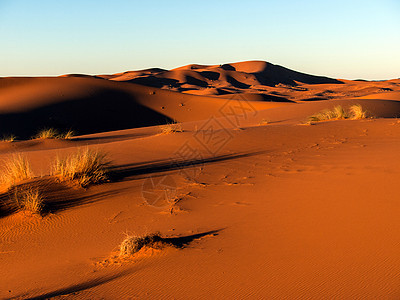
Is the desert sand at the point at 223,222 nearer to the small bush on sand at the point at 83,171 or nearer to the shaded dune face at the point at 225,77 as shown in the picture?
the small bush on sand at the point at 83,171

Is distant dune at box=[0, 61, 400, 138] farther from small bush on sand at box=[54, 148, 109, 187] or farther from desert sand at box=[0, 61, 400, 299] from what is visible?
small bush on sand at box=[54, 148, 109, 187]

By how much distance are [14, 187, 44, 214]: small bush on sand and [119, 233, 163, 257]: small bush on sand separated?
2148 mm

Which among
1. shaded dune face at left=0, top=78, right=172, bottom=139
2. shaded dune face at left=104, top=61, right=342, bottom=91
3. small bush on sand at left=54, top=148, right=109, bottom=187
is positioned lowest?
small bush on sand at left=54, top=148, right=109, bottom=187

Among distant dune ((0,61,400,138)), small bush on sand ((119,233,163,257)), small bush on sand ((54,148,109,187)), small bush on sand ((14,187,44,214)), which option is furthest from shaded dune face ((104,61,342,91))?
small bush on sand ((119,233,163,257))

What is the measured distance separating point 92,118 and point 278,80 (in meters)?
76.3

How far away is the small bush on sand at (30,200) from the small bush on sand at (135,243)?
2148 mm

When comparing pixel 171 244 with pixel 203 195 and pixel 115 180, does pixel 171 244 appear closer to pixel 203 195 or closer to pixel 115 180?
pixel 203 195

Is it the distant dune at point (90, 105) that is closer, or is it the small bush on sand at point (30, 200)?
the small bush on sand at point (30, 200)

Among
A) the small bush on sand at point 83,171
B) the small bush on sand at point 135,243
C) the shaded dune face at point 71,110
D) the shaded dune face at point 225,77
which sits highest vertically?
the shaded dune face at point 225,77

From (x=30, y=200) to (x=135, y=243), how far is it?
8.21 feet

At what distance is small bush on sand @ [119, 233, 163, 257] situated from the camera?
12.5 feet

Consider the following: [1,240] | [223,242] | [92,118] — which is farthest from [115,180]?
[92,118]

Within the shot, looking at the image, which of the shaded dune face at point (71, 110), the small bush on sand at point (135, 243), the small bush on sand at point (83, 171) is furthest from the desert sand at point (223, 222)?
the shaded dune face at point (71, 110)

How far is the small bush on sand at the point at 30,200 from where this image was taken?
541cm
